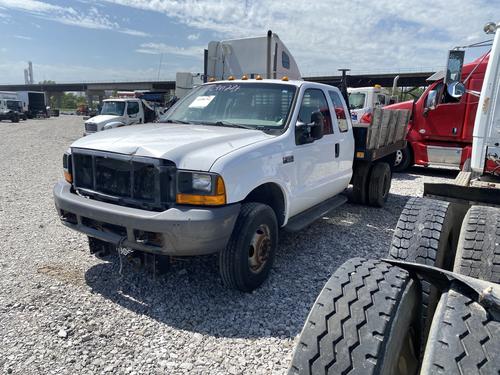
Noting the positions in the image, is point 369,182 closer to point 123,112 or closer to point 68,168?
point 68,168

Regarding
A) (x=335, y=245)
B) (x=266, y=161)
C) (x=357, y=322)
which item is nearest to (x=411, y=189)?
(x=335, y=245)

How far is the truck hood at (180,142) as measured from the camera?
314 cm

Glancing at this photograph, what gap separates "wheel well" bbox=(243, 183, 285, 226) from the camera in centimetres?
384

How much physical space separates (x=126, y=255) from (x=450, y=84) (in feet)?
10.2

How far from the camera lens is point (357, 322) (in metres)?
1.67

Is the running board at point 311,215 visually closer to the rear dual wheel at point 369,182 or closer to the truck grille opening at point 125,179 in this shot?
the rear dual wheel at point 369,182

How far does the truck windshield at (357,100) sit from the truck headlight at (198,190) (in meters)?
13.6

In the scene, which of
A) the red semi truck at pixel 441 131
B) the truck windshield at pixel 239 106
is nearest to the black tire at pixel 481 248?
the truck windshield at pixel 239 106

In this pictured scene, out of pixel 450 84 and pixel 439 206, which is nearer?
pixel 439 206

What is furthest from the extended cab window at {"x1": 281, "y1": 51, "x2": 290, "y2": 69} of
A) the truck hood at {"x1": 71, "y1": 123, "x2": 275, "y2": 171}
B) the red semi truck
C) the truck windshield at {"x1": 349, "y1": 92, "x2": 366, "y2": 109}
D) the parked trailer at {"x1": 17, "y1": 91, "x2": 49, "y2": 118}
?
the parked trailer at {"x1": 17, "y1": 91, "x2": 49, "y2": 118}

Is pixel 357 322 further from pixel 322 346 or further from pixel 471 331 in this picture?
pixel 471 331

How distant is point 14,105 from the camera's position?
42.8m

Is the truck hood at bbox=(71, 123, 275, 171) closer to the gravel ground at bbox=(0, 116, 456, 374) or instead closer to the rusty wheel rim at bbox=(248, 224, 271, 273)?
the rusty wheel rim at bbox=(248, 224, 271, 273)

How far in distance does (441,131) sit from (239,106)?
7.32 meters
